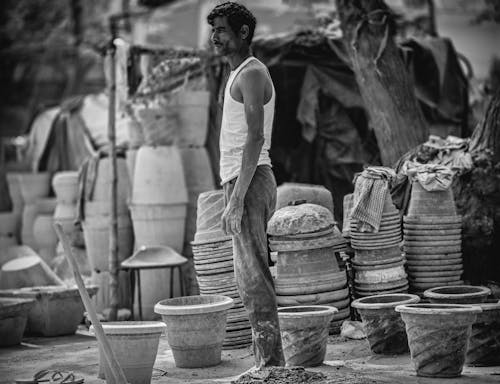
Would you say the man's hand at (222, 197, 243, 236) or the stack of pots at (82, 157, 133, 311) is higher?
the man's hand at (222, 197, 243, 236)

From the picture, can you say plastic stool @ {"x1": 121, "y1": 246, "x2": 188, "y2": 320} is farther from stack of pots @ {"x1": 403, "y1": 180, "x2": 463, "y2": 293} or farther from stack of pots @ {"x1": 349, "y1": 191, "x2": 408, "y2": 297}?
stack of pots @ {"x1": 403, "y1": 180, "x2": 463, "y2": 293}

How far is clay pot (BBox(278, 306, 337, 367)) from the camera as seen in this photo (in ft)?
20.0

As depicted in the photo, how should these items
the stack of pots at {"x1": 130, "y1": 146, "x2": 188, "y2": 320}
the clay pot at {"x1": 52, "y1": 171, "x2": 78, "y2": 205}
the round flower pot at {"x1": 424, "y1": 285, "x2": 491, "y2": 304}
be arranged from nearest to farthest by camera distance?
the round flower pot at {"x1": 424, "y1": 285, "x2": 491, "y2": 304} < the stack of pots at {"x1": 130, "y1": 146, "x2": 188, "y2": 320} < the clay pot at {"x1": 52, "y1": 171, "x2": 78, "y2": 205}

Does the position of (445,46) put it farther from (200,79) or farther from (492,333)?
(492,333)

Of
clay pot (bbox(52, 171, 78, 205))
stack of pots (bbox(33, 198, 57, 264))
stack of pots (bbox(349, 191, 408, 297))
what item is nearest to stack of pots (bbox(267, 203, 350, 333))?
stack of pots (bbox(349, 191, 408, 297))

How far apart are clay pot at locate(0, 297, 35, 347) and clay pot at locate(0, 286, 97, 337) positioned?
0.35 metres

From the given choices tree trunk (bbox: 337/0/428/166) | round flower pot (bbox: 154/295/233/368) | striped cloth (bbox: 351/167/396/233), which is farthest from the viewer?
tree trunk (bbox: 337/0/428/166)

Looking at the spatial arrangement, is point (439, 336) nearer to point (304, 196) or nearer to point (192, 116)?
point (304, 196)

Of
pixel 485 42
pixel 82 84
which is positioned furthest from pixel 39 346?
pixel 485 42

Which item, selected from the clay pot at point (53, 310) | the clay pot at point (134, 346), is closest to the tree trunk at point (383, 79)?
the clay pot at point (53, 310)

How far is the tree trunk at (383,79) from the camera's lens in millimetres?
9430

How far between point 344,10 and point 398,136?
4.92ft

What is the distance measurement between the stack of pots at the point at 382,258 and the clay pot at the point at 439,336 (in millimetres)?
1701

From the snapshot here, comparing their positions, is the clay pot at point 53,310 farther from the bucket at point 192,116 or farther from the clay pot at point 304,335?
the clay pot at point 304,335
